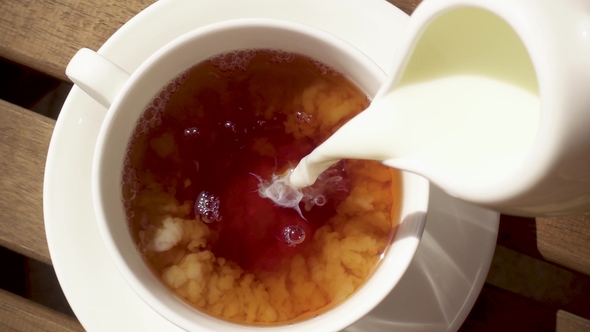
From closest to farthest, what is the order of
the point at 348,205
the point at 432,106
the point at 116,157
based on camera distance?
1. the point at 432,106
2. the point at 116,157
3. the point at 348,205

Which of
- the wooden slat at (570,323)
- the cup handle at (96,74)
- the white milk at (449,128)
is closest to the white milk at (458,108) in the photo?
the white milk at (449,128)

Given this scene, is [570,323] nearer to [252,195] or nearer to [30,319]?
[252,195]

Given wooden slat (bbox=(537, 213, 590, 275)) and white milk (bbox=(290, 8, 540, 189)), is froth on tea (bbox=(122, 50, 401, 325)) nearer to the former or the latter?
white milk (bbox=(290, 8, 540, 189))

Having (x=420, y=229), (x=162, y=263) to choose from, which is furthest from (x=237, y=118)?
(x=420, y=229)

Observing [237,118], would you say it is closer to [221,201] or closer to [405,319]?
[221,201]

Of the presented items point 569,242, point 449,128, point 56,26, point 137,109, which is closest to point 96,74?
point 137,109

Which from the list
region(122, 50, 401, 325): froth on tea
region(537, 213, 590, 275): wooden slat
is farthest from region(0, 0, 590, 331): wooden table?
region(122, 50, 401, 325): froth on tea
